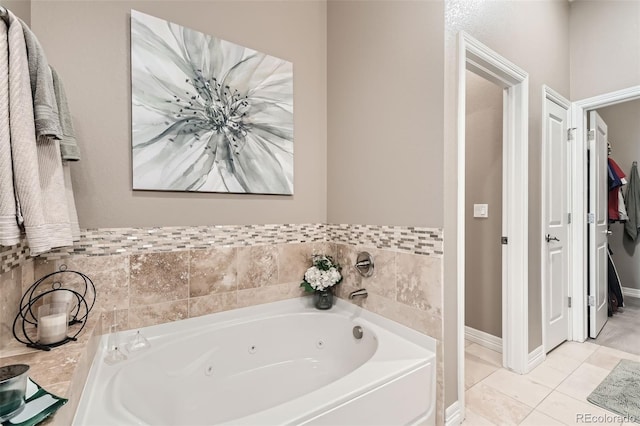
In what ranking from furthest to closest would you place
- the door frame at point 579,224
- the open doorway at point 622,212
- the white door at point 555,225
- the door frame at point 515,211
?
the open doorway at point 622,212 < the door frame at point 579,224 < the white door at point 555,225 < the door frame at point 515,211

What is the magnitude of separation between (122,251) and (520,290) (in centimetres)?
251

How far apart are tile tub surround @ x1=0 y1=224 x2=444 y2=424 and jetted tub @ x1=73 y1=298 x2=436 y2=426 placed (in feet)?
0.28

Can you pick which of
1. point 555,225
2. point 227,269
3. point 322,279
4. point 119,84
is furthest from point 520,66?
point 119,84

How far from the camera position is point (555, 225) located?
2.31 m

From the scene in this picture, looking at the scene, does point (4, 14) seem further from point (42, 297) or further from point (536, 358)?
point (536, 358)

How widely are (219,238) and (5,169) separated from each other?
1.00m

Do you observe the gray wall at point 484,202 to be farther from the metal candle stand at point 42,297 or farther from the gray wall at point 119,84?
the metal candle stand at point 42,297

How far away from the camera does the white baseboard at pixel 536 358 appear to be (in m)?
2.04

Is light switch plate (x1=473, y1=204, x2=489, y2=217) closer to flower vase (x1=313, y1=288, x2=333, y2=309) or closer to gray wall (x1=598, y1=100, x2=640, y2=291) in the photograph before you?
flower vase (x1=313, y1=288, x2=333, y2=309)

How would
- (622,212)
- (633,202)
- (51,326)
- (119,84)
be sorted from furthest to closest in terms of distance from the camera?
(633,202), (622,212), (119,84), (51,326)

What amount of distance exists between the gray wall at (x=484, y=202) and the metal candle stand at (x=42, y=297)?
2.75 m

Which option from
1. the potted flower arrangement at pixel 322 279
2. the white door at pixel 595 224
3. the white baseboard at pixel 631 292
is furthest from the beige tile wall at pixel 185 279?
the white baseboard at pixel 631 292

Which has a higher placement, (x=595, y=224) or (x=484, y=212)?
(x=484, y=212)

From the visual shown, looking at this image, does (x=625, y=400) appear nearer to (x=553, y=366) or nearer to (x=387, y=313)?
(x=553, y=366)
